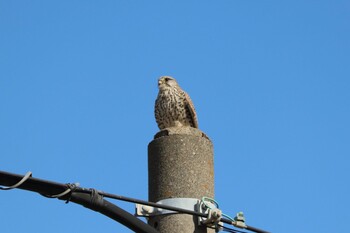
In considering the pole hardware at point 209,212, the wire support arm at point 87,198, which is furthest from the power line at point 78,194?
the pole hardware at point 209,212

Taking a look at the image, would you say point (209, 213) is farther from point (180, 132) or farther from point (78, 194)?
point (78, 194)

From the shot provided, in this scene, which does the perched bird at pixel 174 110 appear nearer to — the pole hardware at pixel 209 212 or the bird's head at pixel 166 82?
the bird's head at pixel 166 82

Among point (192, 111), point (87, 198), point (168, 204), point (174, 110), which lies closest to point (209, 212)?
point (168, 204)

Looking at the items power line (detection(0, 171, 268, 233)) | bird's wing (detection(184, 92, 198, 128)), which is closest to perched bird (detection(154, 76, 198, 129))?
bird's wing (detection(184, 92, 198, 128))

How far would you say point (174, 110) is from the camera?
9.18m

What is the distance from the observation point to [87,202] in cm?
632

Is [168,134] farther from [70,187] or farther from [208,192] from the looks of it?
[70,187]

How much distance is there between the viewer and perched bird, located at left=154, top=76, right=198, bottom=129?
352 inches

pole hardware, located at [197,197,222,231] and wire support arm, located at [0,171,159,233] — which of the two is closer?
wire support arm, located at [0,171,159,233]

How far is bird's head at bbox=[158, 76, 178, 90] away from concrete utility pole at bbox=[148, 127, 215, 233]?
238 centimetres

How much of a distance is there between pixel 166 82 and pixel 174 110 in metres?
1.10

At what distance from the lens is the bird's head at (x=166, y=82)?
394 inches

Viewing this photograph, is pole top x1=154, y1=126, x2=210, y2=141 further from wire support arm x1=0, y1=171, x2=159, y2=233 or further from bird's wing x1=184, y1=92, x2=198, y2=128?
wire support arm x1=0, y1=171, x2=159, y2=233

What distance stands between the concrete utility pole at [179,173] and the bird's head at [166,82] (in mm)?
2376
